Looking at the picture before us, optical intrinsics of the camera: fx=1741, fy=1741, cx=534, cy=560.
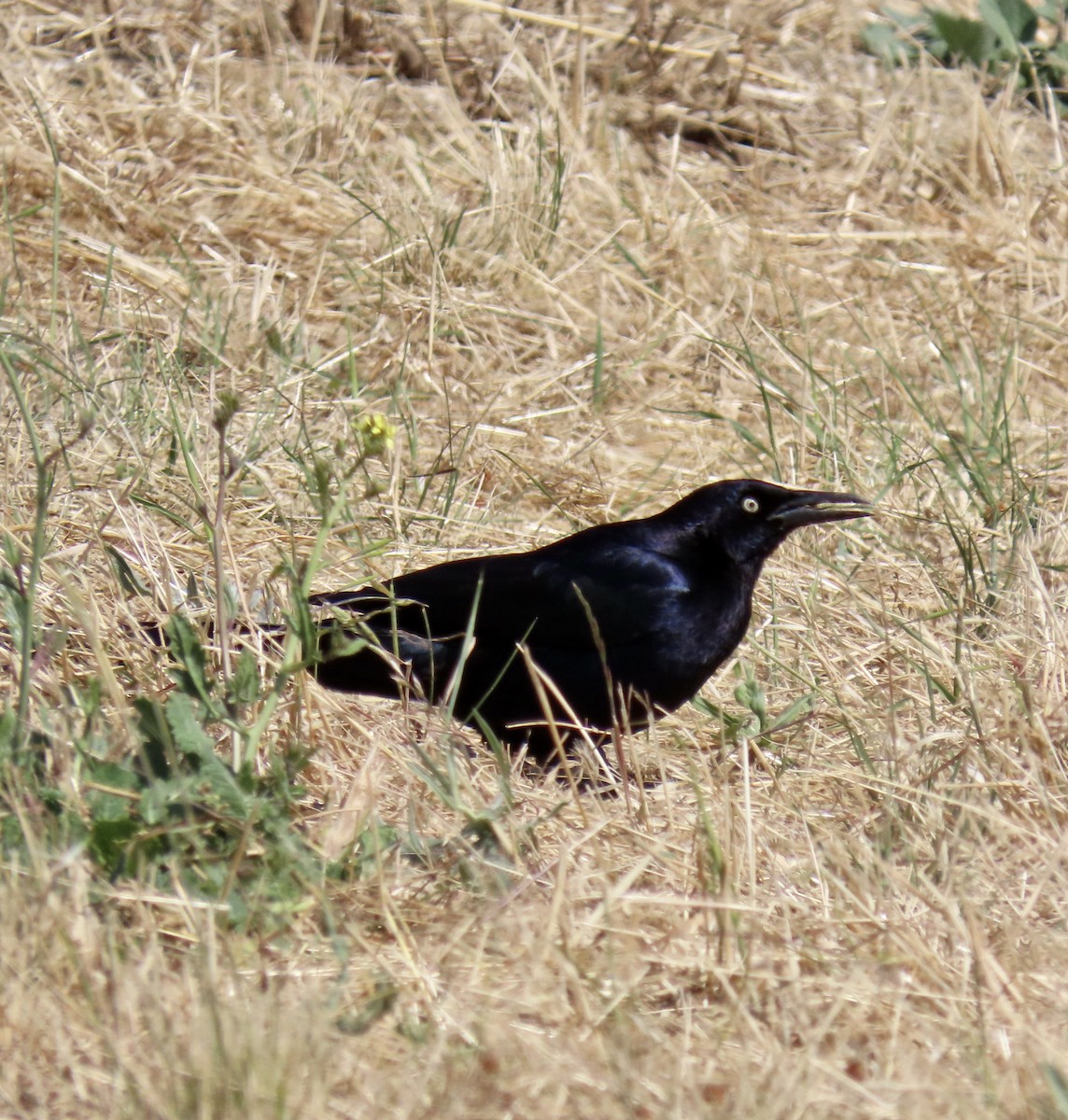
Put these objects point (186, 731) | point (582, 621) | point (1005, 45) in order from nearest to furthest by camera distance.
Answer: point (186, 731) → point (582, 621) → point (1005, 45)

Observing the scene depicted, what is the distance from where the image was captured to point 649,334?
5.07 meters

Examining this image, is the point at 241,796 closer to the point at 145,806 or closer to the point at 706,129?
the point at 145,806

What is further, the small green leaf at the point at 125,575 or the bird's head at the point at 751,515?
the bird's head at the point at 751,515

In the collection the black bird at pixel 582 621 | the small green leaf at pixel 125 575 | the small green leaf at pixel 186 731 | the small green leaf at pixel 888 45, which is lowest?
the black bird at pixel 582 621

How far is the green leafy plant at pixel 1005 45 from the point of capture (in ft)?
20.1

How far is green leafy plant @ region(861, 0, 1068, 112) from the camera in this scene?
6141mm

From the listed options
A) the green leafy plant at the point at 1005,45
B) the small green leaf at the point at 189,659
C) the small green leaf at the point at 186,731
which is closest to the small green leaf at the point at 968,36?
the green leafy plant at the point at 1005,45

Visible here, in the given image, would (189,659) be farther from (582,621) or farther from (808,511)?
(808,511)

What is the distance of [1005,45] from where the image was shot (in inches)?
243

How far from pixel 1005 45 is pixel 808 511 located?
129 inches

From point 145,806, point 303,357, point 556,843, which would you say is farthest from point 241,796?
point 303,357

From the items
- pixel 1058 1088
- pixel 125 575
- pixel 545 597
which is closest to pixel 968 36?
pixel 545 597

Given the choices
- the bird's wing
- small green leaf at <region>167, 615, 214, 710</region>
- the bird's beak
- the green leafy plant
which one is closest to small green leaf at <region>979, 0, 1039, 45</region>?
the green leafy plant

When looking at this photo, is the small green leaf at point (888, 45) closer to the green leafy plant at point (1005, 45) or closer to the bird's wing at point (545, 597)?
the green leafy plant at point (1005, 45)
